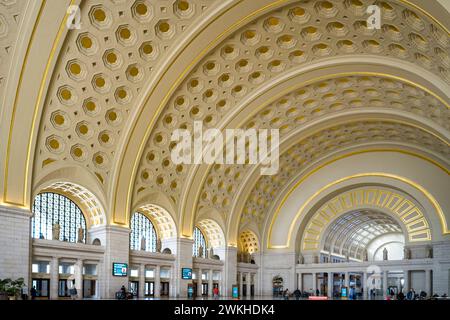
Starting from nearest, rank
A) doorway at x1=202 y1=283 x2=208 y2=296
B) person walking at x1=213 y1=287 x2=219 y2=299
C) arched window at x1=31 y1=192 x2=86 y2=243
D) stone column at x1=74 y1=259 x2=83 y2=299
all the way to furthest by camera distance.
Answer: stone column at x1=74 y1=259 x2=83 y2=299 → arched window at x1=31 y1=192 x2=86 y2=243 → person walking at x1=213 y1=287 x2=219 y2=299 → doorway at x1=202 y1=283 x2=208 y2=296

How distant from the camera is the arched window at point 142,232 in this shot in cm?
3325

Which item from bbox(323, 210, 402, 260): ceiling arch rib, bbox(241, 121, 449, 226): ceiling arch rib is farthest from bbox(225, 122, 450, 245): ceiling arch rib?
bbox(323, 210, 402, 260): ceiling arch rib

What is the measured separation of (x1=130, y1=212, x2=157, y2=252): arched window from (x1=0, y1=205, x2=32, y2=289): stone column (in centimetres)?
1056

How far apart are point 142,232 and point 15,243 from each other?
12.3 m

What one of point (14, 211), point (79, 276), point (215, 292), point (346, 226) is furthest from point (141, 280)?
point (346, 226)

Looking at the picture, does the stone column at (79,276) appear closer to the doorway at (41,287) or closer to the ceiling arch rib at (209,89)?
the doorway at (41,287)

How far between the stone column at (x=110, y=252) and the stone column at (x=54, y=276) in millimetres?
2457

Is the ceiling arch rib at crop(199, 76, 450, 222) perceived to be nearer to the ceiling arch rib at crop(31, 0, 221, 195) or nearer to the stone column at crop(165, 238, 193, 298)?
the stone column at crop(165, 238, 193, 298)

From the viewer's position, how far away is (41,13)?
64.2 ft

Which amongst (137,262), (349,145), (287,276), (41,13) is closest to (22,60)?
(41,13)

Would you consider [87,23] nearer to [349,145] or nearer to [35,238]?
[35,238]

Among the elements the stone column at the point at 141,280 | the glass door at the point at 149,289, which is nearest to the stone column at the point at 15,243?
the stone column at the point at 141,280

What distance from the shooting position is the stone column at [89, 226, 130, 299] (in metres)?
27.2
